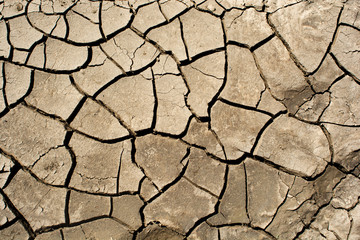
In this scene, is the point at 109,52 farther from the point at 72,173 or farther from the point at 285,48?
the point at 285,48

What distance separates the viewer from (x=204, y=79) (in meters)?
2.40

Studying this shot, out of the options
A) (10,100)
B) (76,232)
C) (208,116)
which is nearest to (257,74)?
(208,116)

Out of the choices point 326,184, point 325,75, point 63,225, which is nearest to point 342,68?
point 325,75

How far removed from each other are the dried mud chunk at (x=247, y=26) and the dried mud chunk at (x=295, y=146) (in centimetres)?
76

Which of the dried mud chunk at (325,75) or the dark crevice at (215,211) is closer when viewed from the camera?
the dark crevice at (215,211)

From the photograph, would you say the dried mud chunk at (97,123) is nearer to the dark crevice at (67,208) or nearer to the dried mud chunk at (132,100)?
the dried mud chunk at (132,100)

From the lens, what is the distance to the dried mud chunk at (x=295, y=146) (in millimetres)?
2166

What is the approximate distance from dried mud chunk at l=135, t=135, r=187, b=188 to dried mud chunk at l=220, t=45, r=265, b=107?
592 millimetres

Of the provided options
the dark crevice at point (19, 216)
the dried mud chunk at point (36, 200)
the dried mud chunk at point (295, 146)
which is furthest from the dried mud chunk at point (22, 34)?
the dried mud chunk at point (295, 146)

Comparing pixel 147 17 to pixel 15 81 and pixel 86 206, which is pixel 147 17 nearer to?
pixel 15 81

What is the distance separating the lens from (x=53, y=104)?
2283 mm

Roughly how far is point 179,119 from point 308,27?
4.72ft

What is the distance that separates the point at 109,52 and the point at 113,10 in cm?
44

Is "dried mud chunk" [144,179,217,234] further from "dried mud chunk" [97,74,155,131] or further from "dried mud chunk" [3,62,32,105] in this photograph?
"dried mud chunk" [3,62,32,105]
